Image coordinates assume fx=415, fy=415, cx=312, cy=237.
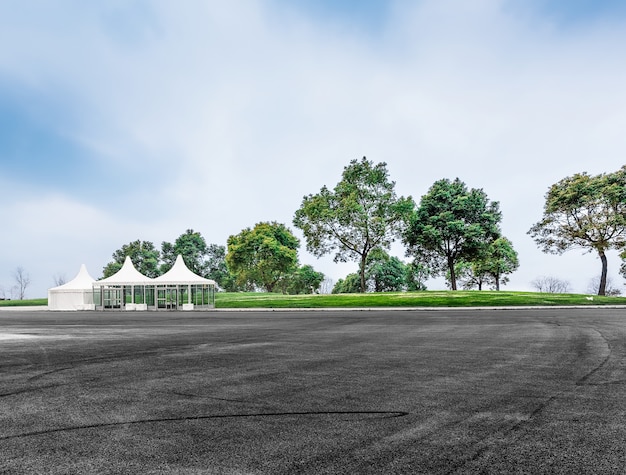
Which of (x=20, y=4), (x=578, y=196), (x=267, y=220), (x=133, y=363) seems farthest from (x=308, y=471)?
(x=267, y=220)

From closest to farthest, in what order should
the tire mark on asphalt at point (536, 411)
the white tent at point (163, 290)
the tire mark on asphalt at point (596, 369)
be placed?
the tire mark on asphalt at point (536, 411) → the tire mark on asphalt at point (596, 369) → the white tent at point (163, 290)

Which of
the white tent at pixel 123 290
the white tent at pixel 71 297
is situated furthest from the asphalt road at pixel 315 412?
the white tent at pixel 71 297

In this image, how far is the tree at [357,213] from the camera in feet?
160

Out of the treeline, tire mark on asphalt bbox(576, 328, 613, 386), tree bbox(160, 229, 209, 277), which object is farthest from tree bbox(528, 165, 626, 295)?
tree bbox(160, 229, 209, 277)

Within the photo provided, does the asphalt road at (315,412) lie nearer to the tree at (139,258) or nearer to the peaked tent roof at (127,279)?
the peaked tent roof at (127,279)

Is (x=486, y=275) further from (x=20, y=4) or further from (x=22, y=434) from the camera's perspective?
(x=22, y=434)

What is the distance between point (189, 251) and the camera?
81.2 m

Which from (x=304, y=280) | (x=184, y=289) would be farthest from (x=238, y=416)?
→ (x=304, y=280)

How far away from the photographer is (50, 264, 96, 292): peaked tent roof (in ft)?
141

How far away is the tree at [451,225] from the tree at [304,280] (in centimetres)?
2978

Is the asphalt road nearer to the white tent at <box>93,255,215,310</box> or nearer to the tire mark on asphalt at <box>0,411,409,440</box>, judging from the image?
the tire mark on asphalt at <box>0,411,409,440</box>

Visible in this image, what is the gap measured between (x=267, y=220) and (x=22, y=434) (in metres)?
69.6

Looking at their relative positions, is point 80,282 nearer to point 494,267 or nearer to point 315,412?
point 315,412

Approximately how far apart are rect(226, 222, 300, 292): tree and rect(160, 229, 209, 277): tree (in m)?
15.6
